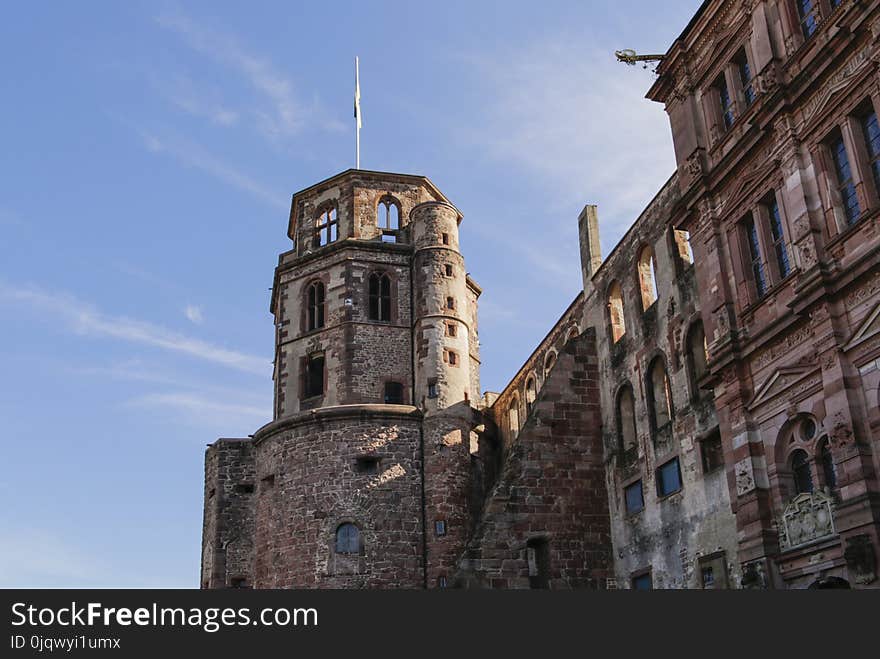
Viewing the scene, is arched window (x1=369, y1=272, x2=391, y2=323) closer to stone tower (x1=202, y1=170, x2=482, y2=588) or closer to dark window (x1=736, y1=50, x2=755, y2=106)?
stone tower (x1=202, y1=170, x2=482, y2=588)

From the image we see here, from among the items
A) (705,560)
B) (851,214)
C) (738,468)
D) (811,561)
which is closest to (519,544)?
(705,560)

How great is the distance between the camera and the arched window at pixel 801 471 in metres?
17.3

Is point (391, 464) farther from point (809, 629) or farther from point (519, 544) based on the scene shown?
point (809, 629)

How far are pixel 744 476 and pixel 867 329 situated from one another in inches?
151

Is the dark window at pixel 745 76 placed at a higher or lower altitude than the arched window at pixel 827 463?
higher

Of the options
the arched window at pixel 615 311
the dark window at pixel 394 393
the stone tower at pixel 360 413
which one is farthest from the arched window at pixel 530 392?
the arched window at pixel 615 311

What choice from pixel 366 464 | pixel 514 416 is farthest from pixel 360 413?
pixel 514 416

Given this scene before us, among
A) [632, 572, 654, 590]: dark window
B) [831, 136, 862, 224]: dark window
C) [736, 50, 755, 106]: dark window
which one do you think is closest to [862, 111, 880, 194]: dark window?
[831, 136, 862, 224]: dark window

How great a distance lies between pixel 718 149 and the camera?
66.7 feet

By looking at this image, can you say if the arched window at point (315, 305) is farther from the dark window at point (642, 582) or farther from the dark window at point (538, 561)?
the dark window at point (642, 582)

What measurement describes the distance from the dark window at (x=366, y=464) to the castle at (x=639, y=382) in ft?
0.23

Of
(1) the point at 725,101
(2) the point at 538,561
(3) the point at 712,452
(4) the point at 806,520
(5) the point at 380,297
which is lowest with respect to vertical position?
(4) the point at 806,520

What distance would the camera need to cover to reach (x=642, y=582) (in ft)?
82.8

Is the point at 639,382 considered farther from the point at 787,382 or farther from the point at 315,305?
the point at 315,305
